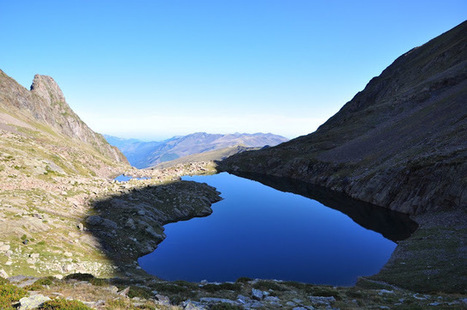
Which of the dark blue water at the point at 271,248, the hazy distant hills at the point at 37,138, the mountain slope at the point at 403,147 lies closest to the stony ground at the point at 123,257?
the dark blue water at the point at 271,248

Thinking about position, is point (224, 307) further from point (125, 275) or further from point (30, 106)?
point (30, 106)

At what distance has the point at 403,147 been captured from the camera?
8781cm

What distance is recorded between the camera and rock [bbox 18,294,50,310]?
Answer: 13.0 meters

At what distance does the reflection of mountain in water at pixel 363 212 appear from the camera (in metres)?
56.2

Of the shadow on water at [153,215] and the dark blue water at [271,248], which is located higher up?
the shadow on water at [153,215]

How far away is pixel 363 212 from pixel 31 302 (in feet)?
249

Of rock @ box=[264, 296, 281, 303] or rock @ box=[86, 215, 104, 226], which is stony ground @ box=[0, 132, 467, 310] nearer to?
rock @ box=[264, 296, 281, 303]

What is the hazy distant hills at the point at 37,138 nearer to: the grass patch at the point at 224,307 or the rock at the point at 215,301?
the rock at the point at 215,301

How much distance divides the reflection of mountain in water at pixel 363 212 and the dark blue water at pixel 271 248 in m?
2.80

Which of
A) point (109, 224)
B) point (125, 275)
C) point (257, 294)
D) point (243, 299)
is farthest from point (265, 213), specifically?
point (243, 299)

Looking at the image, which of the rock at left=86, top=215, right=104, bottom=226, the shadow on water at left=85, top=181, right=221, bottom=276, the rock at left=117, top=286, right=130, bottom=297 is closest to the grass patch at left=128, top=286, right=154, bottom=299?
the rock at left=117, top=286, right=130, bottom=297

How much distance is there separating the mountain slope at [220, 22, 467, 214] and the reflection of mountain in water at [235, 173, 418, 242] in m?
3.19

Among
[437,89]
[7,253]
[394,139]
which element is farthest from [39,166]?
[437,89]

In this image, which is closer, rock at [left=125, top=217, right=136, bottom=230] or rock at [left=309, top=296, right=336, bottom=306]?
rock at [left=309, top=296, right=336, bottom=306]
